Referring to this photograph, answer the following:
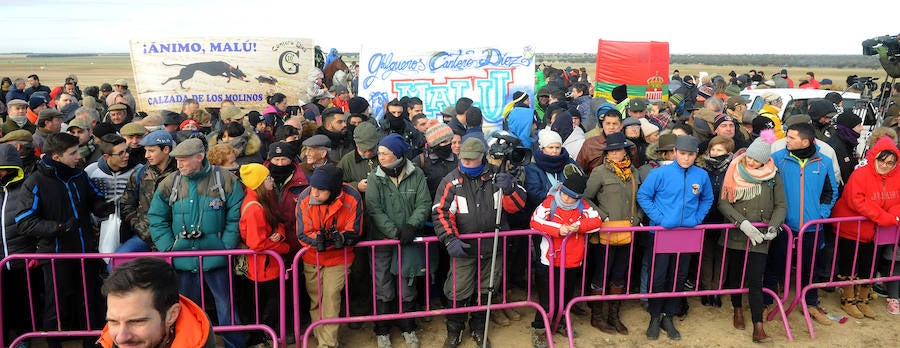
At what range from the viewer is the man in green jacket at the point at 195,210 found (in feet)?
14.8

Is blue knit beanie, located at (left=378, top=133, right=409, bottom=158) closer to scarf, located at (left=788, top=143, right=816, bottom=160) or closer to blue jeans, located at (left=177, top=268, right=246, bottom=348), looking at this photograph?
blue jeans, located at (left=177, top=268, right=246, bottom=348)

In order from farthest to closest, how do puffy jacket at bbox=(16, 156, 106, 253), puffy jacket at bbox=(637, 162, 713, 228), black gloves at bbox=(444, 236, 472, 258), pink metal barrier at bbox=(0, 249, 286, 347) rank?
puffy jacket at bbox=(637, 162, 713, 228) → black gloves at bbox=(444, 236, 472, 258) → pink metal barrier at bbox=(0, 249, 286, 347) → puffy jacket at bbox=(16, 156, 106, 253)

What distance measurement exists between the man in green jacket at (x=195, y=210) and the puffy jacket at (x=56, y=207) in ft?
2.17

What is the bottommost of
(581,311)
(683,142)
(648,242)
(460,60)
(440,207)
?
(581,311)

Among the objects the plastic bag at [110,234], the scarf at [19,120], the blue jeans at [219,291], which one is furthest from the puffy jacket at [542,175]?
the scarf at [19,120]

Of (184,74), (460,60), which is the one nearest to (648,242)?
(460,60)

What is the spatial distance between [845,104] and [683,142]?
10.3 metres

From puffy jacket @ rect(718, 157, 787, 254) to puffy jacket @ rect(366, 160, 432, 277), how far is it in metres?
2.77

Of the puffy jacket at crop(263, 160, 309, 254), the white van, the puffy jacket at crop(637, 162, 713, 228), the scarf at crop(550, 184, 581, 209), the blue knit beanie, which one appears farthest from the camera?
the white van

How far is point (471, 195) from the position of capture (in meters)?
4.86

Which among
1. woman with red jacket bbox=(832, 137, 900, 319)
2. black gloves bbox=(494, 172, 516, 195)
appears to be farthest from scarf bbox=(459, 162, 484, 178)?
woman with red jacket bbox=(832, 137, 900, 319)

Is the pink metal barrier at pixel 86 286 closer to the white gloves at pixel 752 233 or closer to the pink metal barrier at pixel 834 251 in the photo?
the white gloves at pixel 752 233

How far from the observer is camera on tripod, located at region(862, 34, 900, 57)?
9.14 m

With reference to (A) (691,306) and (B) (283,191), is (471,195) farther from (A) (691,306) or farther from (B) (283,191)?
(A) (691,306)
